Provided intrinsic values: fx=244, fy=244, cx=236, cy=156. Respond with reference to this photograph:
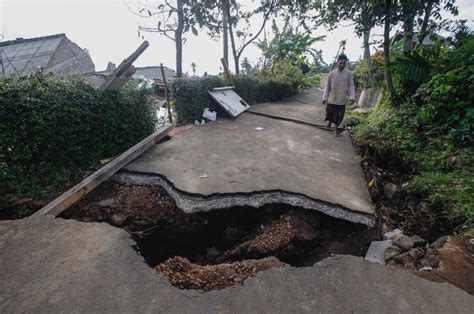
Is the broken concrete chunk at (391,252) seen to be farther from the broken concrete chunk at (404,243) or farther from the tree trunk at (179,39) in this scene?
the tree trunk at (179,39)

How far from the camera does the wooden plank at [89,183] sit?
2.75 metres

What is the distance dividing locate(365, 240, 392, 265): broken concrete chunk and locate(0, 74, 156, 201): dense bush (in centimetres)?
A: 404

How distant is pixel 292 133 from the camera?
569cm

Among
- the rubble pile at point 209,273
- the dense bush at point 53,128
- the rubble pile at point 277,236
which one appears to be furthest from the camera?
the dense bush at point 53,128

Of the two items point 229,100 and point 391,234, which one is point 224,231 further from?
point 229,100

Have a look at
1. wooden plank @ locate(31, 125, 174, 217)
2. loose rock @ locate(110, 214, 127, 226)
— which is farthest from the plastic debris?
loose rock @ locate(110, 214, 127, 226)

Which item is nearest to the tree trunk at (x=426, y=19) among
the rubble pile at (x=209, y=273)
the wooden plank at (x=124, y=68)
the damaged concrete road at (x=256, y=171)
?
the damaged concrete road at (x=256, y=171)

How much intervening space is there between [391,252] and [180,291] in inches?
75.7

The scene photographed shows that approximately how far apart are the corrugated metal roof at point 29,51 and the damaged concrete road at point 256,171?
14.2 m

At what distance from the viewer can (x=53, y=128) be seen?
11.4 feet

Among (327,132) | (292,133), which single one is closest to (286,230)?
(292,133)

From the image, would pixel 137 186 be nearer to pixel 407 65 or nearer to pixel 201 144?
pixel 201 144

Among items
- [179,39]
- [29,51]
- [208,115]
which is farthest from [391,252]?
[29,51]

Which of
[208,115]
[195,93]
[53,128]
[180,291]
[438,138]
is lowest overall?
[180,291]
